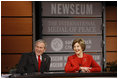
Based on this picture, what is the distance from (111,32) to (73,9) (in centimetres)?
134

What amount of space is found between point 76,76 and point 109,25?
4077 millimetres

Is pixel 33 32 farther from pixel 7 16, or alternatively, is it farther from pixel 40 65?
pixel 40 65

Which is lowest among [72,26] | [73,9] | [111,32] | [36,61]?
[36,61]

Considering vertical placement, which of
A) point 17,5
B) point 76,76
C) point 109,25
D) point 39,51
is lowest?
point 76,76

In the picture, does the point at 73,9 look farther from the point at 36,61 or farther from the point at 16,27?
the point at 36,61

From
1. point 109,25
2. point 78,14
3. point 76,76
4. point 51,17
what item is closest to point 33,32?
point 51,17

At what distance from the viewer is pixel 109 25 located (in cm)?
687

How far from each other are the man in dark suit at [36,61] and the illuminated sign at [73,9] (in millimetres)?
2733

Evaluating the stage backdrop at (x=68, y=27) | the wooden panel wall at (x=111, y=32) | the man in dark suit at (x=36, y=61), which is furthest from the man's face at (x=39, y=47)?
the wooden panel wall at (x=111, y=32)

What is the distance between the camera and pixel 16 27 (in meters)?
6.10

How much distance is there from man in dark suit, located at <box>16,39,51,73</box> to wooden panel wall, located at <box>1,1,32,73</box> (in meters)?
2.74

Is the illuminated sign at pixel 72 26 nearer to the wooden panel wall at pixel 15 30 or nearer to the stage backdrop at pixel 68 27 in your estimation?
the stage backdrop at pixel 68 27

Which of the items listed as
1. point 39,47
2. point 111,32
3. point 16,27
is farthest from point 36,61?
point 111,32

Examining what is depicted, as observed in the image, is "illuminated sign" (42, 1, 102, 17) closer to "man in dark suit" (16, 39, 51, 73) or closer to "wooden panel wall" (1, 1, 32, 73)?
"wooden panel wall" (1, 1, 32, 73)
